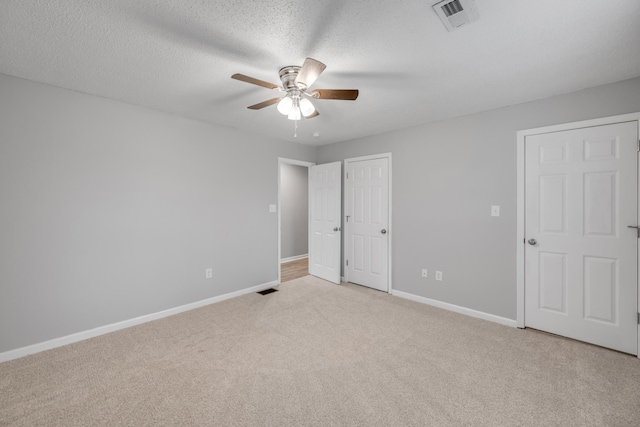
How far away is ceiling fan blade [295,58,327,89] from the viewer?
1629 mm

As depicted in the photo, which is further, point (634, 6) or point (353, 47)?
point (353, 47)

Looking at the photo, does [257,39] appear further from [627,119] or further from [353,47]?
[627,119]

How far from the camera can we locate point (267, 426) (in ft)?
5.22

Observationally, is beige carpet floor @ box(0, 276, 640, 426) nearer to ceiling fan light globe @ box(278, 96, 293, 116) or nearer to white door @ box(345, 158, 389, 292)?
white door @ box(345, 158, 389, 292)

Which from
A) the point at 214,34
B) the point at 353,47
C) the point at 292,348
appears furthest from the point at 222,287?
the point at 353,47

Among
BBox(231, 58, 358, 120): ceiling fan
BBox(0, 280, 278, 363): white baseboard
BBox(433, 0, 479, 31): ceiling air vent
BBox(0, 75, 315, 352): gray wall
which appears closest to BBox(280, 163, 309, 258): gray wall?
BBox(0, 75, 315, 352): gray wall

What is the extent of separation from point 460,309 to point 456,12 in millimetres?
3050

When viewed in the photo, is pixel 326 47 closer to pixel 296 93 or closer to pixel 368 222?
pixel 296 93

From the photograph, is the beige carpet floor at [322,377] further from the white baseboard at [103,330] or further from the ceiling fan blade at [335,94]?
the ceiling fan blade at [335,94]

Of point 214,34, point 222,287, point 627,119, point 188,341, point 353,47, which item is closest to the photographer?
point 214,34

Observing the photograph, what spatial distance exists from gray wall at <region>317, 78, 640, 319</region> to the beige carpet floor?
55cm

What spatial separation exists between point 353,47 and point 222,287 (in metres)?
3.24

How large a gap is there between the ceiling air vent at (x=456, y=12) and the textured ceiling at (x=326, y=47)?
4 centimetres

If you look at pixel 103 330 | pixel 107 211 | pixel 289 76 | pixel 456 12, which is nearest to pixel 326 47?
pixel 289 76
